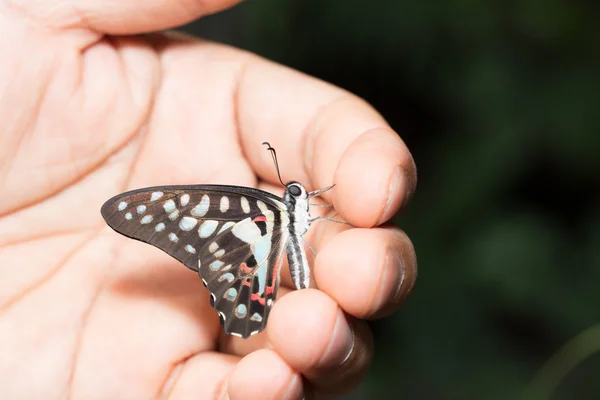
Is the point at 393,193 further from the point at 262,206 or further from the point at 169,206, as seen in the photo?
the point at 169,206

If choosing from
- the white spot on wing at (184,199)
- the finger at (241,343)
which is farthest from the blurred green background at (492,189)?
the white spot on wing at (184,199)

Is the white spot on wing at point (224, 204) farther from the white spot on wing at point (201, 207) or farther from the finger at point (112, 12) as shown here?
the finger at point (112, 12)

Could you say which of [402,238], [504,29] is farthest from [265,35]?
[402,238]

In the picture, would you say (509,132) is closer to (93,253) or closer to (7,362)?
(93,253)

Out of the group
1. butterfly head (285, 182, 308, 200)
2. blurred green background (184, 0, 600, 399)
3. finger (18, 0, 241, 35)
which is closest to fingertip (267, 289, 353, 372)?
butterfly head (285, 182, 308, 200)

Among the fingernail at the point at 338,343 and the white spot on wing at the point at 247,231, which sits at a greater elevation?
the white spot on wing at the point at 247,231

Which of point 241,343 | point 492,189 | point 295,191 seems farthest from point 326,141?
point 492,189
